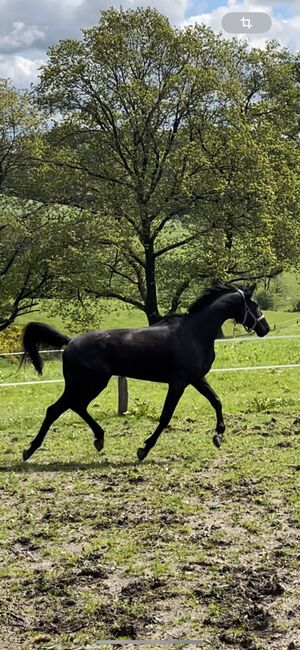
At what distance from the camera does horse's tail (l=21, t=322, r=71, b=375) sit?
30.0ft

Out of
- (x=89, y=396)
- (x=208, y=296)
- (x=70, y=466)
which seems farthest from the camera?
(x=208, y=296)

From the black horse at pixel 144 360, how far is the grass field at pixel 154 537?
0.55 metres

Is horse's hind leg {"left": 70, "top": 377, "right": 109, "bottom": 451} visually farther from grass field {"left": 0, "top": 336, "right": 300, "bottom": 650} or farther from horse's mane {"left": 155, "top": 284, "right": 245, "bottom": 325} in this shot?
horse's mane {"left": 155, "top": 284, "right": 245, "bottom": 325}

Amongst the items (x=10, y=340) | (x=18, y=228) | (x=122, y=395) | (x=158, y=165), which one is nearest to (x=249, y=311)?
(x=122, y=395)

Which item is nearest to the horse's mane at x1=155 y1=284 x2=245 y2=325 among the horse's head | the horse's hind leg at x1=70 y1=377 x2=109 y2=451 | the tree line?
the horse's head

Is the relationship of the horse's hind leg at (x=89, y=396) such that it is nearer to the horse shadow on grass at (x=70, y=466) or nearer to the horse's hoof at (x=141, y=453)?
the horse shadow on grass at (x=70, y=466)

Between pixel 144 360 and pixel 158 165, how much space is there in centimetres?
2316

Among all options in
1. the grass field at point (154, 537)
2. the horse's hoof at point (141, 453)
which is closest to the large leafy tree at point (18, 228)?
the grass field at point (154, 537)

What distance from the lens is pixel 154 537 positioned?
19.0ft

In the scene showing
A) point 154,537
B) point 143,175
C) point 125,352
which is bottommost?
point 154,537

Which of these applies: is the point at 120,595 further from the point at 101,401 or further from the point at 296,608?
the point at 101,401

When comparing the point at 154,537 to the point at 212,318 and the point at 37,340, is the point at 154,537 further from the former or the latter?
the point at 37,340

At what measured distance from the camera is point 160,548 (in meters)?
5.55

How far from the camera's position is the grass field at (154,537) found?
4.28 meters
